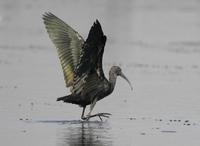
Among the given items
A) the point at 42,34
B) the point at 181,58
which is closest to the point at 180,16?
the point at 42,34

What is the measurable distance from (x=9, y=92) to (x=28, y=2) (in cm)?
3549

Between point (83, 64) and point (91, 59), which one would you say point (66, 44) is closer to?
point (83, 64)

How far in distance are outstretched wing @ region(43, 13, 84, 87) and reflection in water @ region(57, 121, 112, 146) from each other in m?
1.04

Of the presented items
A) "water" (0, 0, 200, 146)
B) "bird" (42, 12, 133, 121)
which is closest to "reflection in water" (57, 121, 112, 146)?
"water" (0, 0, 200, 146)

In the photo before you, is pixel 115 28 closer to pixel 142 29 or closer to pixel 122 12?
pixel 142 29

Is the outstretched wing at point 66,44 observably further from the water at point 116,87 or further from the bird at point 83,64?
the water at point 116,87

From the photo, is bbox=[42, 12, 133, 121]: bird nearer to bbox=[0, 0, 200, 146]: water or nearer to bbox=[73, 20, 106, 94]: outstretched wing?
bbox=[73, 20, 106, 94]: outstretched wing

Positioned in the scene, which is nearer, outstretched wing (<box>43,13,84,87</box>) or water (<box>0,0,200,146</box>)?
water (<box>0,0,200,146</box>)

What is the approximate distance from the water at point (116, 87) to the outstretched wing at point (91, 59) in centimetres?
63

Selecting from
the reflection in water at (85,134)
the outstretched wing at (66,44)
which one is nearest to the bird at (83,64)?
the outstretched wing at (66,44)

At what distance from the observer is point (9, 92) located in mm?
18312

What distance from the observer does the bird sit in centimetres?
1450

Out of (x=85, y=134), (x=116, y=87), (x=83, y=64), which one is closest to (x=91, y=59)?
(x=83, y=64)

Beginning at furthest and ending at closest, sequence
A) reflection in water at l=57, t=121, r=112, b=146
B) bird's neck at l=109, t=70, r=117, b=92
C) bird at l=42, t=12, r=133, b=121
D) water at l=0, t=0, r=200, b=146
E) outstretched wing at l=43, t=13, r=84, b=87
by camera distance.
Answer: outstretched wing at l=43, t=13, r=84, b=87 < bird's neck at l=109, t=70, r=117, b=92 < bird at l=42, t=12, r=133, b=121 < water at l=0, t=0, r=200, b=146 < reflection in water at l=57, t=121, r=112, b=146
